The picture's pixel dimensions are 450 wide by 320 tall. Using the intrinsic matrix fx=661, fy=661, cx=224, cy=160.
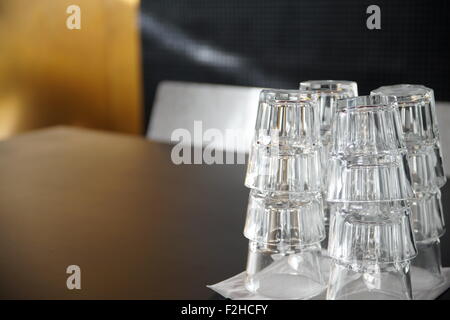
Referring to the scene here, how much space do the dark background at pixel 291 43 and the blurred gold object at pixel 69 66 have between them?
0.91 feet

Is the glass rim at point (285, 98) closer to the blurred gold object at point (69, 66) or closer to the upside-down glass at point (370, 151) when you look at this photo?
the upside-down glass at point (370, 151)

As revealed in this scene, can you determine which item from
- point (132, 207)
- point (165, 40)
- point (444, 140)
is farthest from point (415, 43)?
point (132, 207)

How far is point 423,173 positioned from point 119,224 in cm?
57

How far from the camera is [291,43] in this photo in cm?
351

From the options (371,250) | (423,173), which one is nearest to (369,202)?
(371,250)

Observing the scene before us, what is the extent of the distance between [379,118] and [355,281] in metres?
0.19

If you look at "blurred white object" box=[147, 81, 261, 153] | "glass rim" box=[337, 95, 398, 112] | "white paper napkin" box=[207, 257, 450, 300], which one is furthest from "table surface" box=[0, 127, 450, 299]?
"blurred white object" box=[147, 81, 261, 153]

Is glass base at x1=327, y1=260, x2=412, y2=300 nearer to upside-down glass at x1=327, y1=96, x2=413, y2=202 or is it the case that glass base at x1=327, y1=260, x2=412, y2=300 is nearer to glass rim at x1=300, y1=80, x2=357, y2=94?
upside-down glass at x1=327, y1=96, x2=413, y2=202

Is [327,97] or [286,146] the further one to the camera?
[327,97]

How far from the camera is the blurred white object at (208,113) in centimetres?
272

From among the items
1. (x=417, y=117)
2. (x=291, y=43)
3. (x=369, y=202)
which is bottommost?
(x=369, y=202)

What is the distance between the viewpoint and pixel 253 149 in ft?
2.69

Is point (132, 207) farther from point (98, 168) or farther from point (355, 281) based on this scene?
point (355, 281)

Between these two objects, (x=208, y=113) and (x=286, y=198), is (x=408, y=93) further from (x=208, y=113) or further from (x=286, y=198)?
(x=208, y=113)
